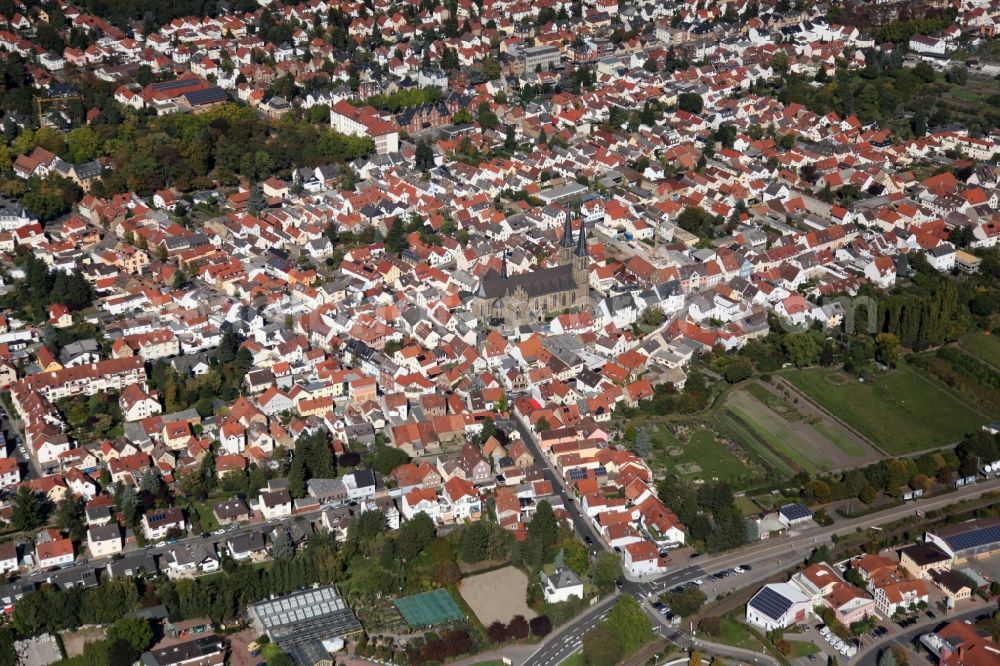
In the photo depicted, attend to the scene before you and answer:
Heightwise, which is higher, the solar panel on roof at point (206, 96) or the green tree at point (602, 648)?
the solar panel on roof at point (206, 96)

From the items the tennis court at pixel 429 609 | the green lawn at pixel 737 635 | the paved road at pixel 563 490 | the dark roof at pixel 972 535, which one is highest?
the tennis court at pixel 429 609

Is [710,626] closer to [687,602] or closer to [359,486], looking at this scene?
[687,602]

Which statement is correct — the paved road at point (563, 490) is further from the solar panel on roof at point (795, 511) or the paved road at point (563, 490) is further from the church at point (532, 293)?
the church at point (532, 293)

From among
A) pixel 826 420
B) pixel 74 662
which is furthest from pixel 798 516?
pixel 74 662

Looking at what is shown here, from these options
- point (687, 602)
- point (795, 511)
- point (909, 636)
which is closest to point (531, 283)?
point (795, 511)

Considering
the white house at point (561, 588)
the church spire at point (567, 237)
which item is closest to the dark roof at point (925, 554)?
the white house at point (561, 588)

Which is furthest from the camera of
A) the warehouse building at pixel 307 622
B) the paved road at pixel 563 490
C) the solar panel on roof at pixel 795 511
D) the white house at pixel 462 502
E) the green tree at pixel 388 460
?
the green tree at pixel 388 460

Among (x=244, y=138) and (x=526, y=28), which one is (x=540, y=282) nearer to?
(x=244, y=138)

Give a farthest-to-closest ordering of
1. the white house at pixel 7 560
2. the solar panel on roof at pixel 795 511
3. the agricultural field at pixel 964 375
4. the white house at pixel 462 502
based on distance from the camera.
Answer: the agricultural field at pixel 964 375, the solar panel on roof at pixel 795 511, the white house at pixel 462 502, the white house at pixel 7 560
